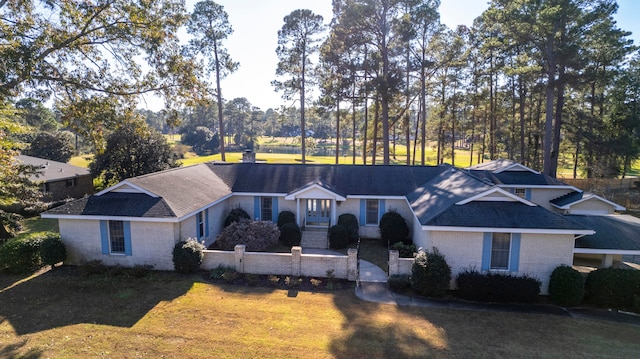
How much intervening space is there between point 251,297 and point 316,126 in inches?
4277

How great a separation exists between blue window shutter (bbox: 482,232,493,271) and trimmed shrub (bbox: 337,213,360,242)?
24.4 feet

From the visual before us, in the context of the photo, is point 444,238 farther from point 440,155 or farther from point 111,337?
point 440,155

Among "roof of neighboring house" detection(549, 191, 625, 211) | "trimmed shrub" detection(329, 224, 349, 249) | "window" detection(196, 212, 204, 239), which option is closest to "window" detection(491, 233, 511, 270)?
"trimmed shrub" detection(329, 224, 349, 249)

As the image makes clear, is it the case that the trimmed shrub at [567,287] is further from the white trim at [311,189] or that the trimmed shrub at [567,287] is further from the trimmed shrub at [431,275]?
the white trim at [311,189]

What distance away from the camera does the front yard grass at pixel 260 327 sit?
9766 mm

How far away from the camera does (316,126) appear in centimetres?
11925

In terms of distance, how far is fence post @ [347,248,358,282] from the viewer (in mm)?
14367

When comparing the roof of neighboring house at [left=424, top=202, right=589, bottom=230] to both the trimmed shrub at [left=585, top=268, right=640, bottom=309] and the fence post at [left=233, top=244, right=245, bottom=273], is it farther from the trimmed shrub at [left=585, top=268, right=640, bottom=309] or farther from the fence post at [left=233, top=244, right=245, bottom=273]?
the fence post at [left=233, top=244, right=245, bottom=273]

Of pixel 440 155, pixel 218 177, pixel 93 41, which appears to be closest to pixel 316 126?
pixel 440 155

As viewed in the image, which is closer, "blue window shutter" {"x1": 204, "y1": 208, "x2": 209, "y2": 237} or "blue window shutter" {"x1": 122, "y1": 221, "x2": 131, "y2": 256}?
"blue window shutter" {"x1": 122, "y1": 221, "x2": 131, "y2": 256}

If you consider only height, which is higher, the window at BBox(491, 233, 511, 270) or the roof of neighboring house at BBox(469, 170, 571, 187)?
the roof of neighboring house at BBox(469, 170, 571, 187)

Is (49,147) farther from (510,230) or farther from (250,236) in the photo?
(510,230)

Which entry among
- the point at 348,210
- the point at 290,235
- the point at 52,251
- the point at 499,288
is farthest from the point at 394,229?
the point at 52,251

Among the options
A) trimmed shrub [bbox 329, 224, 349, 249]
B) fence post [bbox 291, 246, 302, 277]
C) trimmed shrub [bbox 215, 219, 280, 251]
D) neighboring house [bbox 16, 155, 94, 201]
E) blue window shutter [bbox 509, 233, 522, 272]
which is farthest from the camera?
neighboring house [bbox 16, 155, 94, 201]
